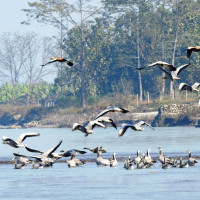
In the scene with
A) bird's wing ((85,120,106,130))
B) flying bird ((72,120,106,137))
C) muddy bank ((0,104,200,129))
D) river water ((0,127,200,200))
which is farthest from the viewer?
muddy bank ((0,104,200,129))

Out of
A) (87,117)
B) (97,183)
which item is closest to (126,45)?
(87,117)

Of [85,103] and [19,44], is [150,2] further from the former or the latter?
[19,44]

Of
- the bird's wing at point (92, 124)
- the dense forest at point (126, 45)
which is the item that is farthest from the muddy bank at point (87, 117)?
the bird's wing at point (92, 124)

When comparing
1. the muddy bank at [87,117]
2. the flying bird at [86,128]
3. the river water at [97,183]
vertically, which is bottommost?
the river water at [97,183]

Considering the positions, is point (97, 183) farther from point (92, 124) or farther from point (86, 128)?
point (86, 128)

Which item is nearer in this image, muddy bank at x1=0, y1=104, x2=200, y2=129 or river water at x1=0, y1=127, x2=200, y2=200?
river water at x1=0, y1=127, x2=200, y2=200

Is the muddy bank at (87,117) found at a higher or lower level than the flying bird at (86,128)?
lower

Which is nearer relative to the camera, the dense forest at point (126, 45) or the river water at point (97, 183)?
the river water at point (97, 183)

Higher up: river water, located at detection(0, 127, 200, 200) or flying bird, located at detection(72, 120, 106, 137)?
flying bird, located at detection(72, 120, 106, 137)

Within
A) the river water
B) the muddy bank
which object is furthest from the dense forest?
the river water

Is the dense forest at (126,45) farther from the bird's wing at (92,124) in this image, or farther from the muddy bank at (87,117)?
the bird's wing at (92,124)

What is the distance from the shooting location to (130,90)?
287ft

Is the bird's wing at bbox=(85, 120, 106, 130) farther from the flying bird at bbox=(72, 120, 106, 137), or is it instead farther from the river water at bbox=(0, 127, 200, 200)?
the river water at bbox=(0, 127, 200, 200)

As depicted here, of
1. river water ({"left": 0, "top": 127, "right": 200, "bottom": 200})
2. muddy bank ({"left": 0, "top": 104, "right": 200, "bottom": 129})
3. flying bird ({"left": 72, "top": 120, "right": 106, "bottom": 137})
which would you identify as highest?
flying bird ({"left": 72, "top": 120, "right": 106, "bottom": 137})
